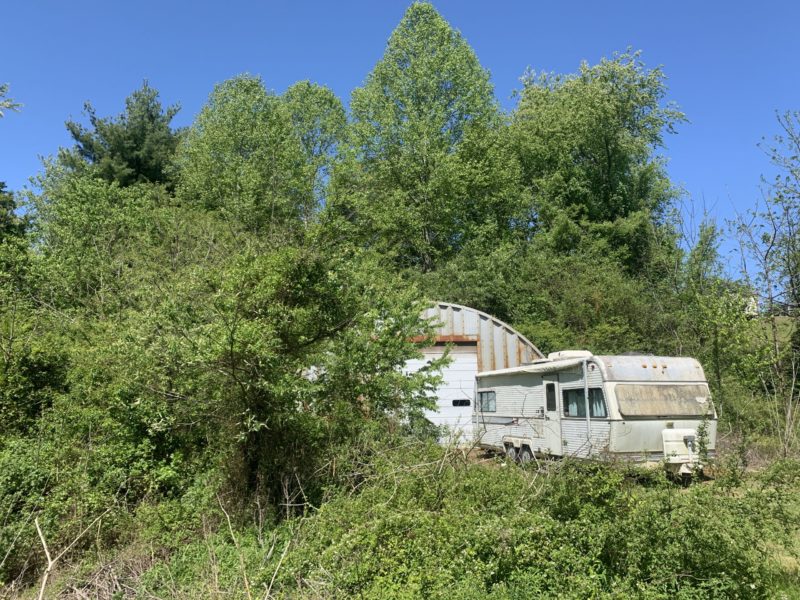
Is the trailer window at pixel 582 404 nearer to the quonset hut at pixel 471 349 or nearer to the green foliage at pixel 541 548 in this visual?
the green foliage at pixel 541 548

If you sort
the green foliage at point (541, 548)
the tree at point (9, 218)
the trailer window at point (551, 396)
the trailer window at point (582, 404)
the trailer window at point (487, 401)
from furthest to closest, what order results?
the tree at point (9, 218)
the trailer window at point (487, 401)
the trailer window at point (551, 396)
the trailer window at point (582, 404)
the green foliage at point (541, 548)

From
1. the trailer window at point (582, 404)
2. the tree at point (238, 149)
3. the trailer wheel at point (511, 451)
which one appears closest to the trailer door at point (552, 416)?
the trailer window at point (582, 404)

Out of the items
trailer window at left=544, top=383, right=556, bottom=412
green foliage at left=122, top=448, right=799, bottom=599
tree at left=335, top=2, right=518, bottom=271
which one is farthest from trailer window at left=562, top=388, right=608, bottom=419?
tree at left=335, top=2, right=518, bottom=271

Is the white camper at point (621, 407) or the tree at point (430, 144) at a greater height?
the tree at point (430, 144)

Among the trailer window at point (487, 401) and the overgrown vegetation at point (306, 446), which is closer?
the overgrown vegetation at point (306, 446)

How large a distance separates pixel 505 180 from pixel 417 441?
2272 cm

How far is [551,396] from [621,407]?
206 cm

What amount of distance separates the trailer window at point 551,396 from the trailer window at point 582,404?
1.20 feet

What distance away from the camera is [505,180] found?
2891 centimetres

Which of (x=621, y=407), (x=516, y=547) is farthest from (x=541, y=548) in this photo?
(x=621, y=407)

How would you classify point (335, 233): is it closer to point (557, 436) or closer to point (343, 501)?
point (343, 501)

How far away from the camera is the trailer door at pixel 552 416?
11570mm

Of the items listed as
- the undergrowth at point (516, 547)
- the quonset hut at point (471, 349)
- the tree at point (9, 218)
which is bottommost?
the undergrowth at point (516, 547)

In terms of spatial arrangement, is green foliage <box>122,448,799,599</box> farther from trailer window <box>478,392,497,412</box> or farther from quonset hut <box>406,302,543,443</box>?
quonset hut <box>406,302,543,443</box>
